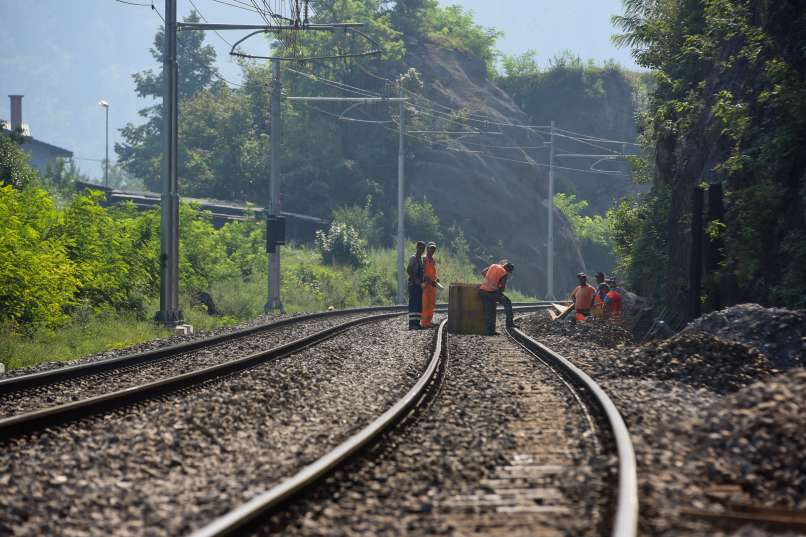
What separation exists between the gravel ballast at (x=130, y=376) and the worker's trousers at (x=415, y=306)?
116 inches

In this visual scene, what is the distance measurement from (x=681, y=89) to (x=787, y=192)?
10.3 m

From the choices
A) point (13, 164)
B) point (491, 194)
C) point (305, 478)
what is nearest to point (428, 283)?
point (305, 478)

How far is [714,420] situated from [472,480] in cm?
206

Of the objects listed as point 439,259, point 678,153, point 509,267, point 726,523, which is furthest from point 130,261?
point 439,259

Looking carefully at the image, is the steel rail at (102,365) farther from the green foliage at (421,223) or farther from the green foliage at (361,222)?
the green foliage at (421,223)

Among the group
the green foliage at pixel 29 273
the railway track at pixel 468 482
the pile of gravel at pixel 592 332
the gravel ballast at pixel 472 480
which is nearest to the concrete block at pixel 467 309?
the pile of gravel at pixel 592 332

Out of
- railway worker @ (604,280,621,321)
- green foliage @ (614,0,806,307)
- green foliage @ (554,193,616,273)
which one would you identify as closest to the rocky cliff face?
green foliage @ (554,193,616,273)

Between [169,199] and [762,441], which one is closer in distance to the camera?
[762,441]

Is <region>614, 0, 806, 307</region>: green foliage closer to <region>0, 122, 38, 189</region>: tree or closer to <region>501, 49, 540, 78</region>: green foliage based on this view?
<region>0, 122, 38, 189</region>: tree

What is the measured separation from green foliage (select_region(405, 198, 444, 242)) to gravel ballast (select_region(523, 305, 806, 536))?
41380 mm

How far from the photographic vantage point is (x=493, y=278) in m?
19.4

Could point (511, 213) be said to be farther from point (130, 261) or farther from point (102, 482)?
point (102, 482)

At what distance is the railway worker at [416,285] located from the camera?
19.9 meters

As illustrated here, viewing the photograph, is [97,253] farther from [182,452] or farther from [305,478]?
[305,478]
